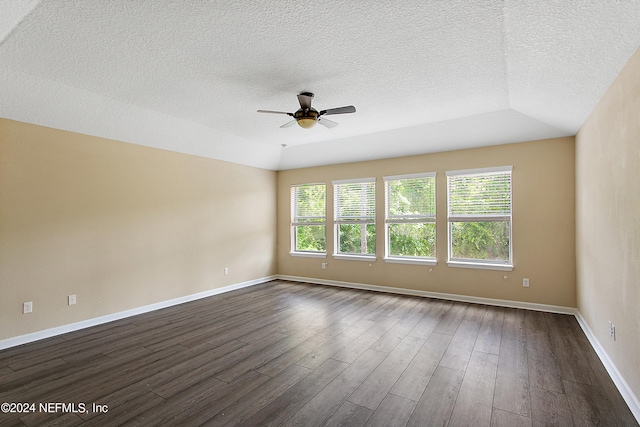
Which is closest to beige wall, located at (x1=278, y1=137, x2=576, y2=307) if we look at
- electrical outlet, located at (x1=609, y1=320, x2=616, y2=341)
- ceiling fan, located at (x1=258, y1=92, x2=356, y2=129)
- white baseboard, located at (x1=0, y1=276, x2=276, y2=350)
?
electrical outlet, located at (x1=609, y1=320, x2=616, y2=341)

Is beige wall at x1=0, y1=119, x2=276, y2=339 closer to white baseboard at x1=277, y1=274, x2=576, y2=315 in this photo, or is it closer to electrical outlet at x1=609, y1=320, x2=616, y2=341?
white baseboard at x1=277, y1=274, x2=576, y2=315

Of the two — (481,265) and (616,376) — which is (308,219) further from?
(616,376)

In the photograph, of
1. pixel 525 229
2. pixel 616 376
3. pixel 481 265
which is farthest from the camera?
pixel 481 265

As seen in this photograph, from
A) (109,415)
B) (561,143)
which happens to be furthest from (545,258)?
(109,415)

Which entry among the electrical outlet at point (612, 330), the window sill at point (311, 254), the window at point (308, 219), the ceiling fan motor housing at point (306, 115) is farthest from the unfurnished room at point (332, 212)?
the window at point (308, 219)

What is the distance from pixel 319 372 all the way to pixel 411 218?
372 cm

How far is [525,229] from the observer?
470cm

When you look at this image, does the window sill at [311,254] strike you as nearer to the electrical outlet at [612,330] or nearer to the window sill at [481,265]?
the window sill at [481,265]

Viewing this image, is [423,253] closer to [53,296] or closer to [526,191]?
[526,191]

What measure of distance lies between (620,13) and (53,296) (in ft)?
19.4

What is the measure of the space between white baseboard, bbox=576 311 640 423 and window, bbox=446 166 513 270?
1.57 meters

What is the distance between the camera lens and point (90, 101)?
368 centimetres

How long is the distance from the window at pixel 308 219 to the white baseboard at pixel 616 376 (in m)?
4.52

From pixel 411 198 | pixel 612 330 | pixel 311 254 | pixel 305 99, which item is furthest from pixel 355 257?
pixel 612 330
